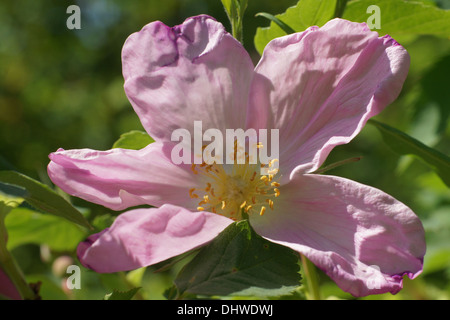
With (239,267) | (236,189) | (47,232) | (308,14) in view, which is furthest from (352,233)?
(47,232)

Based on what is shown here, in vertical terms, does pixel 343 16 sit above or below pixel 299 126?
above

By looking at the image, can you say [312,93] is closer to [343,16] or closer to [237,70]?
[237,70]

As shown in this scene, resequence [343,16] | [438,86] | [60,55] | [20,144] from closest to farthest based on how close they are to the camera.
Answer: [343,16] < [438,86] < [20,144] < [60,55]

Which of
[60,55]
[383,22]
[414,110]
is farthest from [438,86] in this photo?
[60,55]

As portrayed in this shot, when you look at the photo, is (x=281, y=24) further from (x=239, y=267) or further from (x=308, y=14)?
(x=239, y=267)

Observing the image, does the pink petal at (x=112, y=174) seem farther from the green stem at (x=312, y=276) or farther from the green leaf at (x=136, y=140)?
the green stem at (x=312, y=276)

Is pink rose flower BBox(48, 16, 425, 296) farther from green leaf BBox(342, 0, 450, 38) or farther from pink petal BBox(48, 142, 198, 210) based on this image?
green leaf BBox(342, 0, 450, 38)

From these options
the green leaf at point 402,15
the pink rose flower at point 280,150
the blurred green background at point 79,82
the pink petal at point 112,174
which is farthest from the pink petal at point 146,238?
the blurred green background at point 79,82
